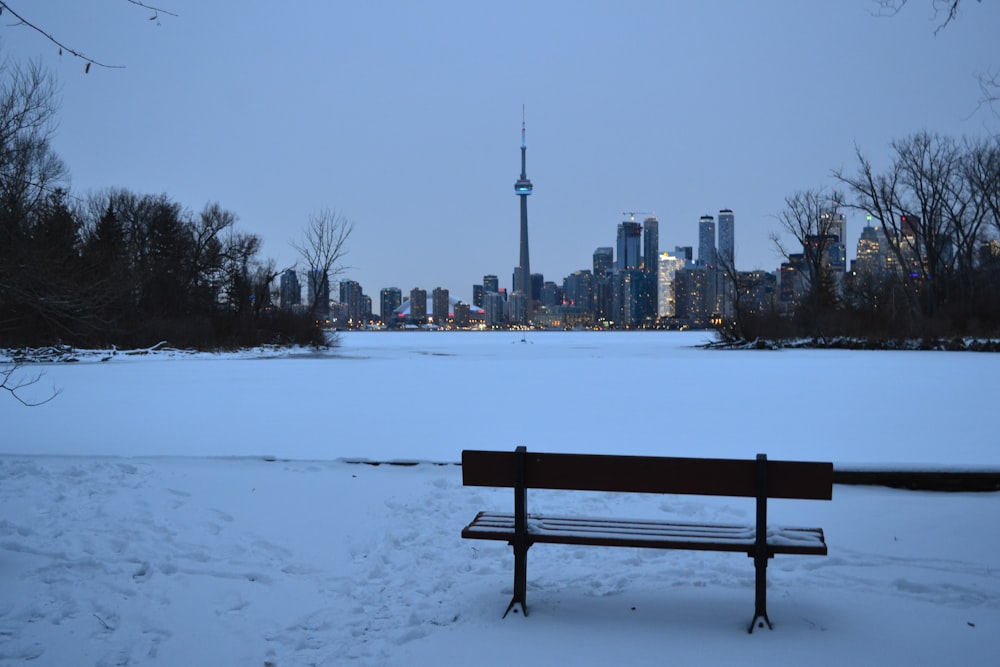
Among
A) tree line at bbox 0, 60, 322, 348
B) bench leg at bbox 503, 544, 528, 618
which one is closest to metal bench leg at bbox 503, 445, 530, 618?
bench leg at bbox 503, 544, 528, 618

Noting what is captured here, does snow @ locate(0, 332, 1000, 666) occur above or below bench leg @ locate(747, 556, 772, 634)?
below

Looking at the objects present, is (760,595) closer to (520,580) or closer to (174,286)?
(520,580)

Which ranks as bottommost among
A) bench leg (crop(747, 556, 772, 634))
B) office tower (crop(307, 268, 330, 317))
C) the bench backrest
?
bench leg (crop(747, 556, 772, 634))

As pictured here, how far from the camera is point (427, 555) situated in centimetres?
547

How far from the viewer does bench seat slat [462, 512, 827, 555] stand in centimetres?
407

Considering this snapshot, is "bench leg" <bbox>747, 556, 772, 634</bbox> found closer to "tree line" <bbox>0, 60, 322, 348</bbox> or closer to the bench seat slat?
the bench seat slat

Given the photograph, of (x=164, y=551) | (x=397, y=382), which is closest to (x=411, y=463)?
(x=164, y=551)

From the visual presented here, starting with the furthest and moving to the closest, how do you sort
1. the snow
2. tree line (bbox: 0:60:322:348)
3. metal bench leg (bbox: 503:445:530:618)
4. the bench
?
tree line (bbox: 0:60:322:348) < metal bench leg (bbox: 503:445:530:618) < the bench < the snow

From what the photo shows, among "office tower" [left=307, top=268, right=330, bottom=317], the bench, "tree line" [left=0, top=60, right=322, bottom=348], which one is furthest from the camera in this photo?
"office tower" [left=307, top=268, right=330, bottom=317]

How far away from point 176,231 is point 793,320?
38878 millimetres

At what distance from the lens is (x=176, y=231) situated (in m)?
47.5

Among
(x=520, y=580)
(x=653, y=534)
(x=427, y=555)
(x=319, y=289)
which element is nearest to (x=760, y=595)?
(x=653, y=534)

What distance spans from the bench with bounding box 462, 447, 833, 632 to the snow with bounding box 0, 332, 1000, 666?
45cm

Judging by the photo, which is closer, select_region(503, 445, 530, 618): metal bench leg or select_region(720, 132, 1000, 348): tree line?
select_region(503, 445, 530, 618): metal bench leg
